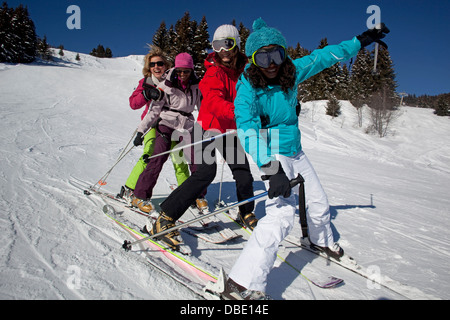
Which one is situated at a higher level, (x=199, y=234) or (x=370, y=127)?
(x=370, y=127)

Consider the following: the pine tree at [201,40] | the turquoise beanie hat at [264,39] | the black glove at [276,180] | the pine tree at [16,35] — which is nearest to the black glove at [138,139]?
the turquoise beanie hat at [264,39]

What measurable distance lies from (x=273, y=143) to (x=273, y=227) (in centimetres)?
77

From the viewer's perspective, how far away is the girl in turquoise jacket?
180cm

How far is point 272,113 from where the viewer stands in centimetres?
228

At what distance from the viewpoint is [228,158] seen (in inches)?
116

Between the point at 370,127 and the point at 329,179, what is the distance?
19.3 m

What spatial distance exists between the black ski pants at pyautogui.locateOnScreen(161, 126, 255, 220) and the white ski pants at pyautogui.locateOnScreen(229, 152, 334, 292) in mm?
701

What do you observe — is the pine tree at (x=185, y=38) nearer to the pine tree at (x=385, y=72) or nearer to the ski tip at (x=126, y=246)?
the pine tree at (x=385, y=72)

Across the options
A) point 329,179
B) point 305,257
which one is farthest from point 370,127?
point 305,257

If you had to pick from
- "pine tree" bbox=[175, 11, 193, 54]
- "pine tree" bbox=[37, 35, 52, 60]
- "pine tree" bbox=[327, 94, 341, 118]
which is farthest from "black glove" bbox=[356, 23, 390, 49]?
"pine tree" bbox=[37, 35, 52, 60]

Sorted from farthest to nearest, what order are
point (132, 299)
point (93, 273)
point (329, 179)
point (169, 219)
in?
point (329, 179) → point (169, 219) → point (93, 273) → point (132, 299)

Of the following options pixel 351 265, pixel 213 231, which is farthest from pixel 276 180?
pixel 213 231

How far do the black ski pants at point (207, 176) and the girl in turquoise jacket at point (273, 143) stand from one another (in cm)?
63
